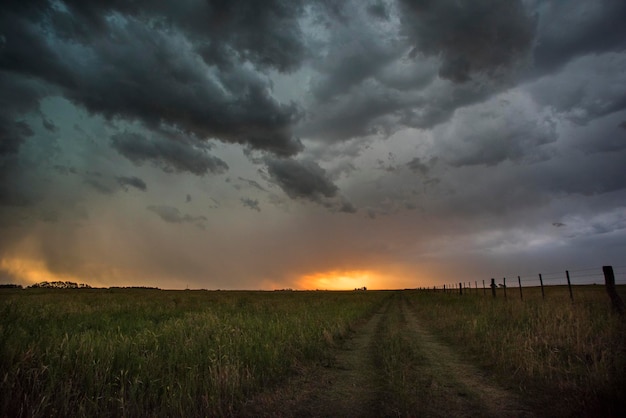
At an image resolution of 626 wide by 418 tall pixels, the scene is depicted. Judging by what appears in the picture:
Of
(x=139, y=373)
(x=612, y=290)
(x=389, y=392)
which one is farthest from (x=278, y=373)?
(x=612, y=290)

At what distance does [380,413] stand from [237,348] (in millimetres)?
4089

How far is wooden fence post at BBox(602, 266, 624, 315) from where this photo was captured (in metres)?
13.7

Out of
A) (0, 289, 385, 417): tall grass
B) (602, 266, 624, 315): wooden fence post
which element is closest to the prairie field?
(0, 289, 385, 417): tall grass

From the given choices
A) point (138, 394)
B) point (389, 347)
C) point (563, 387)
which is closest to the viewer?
point (138, 394)

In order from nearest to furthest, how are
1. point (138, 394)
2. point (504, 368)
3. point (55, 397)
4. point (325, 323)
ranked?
point (55, 397)
point (138, 394)
point (504, 368)
point (325, 323)

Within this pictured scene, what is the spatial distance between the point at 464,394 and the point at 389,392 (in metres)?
1.44

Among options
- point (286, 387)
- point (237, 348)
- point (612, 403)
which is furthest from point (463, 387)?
point (237, 348)

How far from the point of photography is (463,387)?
23.3 ft

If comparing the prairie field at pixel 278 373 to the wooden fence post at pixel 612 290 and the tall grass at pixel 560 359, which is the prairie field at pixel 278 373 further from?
the wooden fence post at pixel 612 290

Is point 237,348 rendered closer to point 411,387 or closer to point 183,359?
point 183,359

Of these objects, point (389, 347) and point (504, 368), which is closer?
point (504, 368)

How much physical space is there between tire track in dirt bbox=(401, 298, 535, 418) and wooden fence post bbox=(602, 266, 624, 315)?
8629mm

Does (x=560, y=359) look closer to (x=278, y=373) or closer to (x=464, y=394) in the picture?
(x=464, y=394)

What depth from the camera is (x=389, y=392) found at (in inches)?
259
